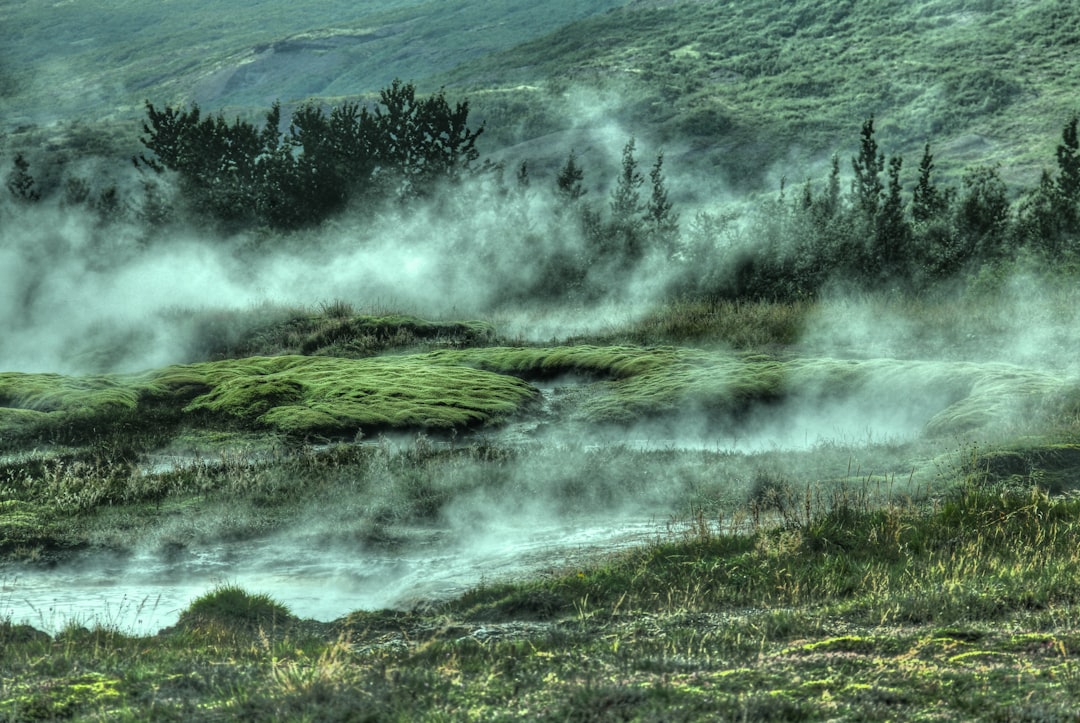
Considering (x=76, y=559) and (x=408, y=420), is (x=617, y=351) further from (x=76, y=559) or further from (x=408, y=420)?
(x=76, y=559)

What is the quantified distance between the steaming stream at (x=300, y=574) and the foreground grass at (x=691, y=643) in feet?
1.79

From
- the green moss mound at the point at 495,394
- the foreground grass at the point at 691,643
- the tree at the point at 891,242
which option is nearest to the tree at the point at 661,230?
the tree at the point at 891,242

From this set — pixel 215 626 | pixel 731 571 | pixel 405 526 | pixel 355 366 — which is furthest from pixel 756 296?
pixel 215 626

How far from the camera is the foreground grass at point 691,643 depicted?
5.15m

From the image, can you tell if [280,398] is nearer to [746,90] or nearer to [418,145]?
[418,145]

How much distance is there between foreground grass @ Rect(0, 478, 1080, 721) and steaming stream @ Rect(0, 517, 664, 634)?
0.55 m

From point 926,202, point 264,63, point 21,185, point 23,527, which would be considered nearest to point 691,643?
point 23,527

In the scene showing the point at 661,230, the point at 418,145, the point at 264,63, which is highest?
the point at 264,63

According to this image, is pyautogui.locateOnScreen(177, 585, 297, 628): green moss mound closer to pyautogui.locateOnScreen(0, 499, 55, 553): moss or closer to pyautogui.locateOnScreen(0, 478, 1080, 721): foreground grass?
pyautogui.locateOnScreen(0, 478, 1080, 721): foreground grass

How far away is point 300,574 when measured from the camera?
33.1ft

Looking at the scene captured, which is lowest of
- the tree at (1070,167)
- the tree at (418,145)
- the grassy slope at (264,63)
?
the tree at (1070,167)

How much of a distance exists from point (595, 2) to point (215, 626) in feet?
666

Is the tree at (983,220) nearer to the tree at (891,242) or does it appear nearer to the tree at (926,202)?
the tree at (891,242)

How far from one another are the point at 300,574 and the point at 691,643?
16.1 ft
